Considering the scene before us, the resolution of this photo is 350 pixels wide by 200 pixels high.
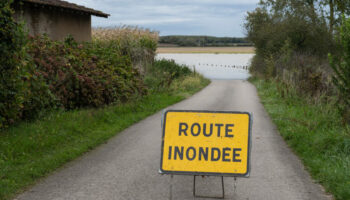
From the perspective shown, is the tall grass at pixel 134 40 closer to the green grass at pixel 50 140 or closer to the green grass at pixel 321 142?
the green grass at pixel 50 140

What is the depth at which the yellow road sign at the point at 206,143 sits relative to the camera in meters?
5.56

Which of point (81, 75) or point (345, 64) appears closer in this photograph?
point (345, 64)

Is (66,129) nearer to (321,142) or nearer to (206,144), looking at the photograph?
(206,144)

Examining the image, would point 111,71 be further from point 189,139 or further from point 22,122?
point 189,139

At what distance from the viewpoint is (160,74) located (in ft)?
74.8

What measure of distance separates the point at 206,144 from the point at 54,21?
14616 mm

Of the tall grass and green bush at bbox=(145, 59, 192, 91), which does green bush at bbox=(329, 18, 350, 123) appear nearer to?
green bush at bbox=(145, 59, 192, 91)

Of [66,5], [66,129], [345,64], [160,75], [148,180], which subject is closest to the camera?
[148,180]

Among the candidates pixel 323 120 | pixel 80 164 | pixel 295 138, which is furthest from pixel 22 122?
pixel 323 120

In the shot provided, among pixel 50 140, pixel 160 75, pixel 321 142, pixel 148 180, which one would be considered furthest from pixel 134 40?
pixel 148 180

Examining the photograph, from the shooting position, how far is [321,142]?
27.6 feet

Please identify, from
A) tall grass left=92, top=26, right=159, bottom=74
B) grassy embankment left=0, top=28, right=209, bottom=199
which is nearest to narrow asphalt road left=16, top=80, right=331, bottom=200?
grassy embankment left=0, top=28, right=209, bottom=199

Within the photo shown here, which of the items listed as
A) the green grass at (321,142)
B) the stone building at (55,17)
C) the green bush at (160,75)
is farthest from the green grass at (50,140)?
the green bush at (160,75)

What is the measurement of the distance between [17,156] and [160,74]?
15.7m
